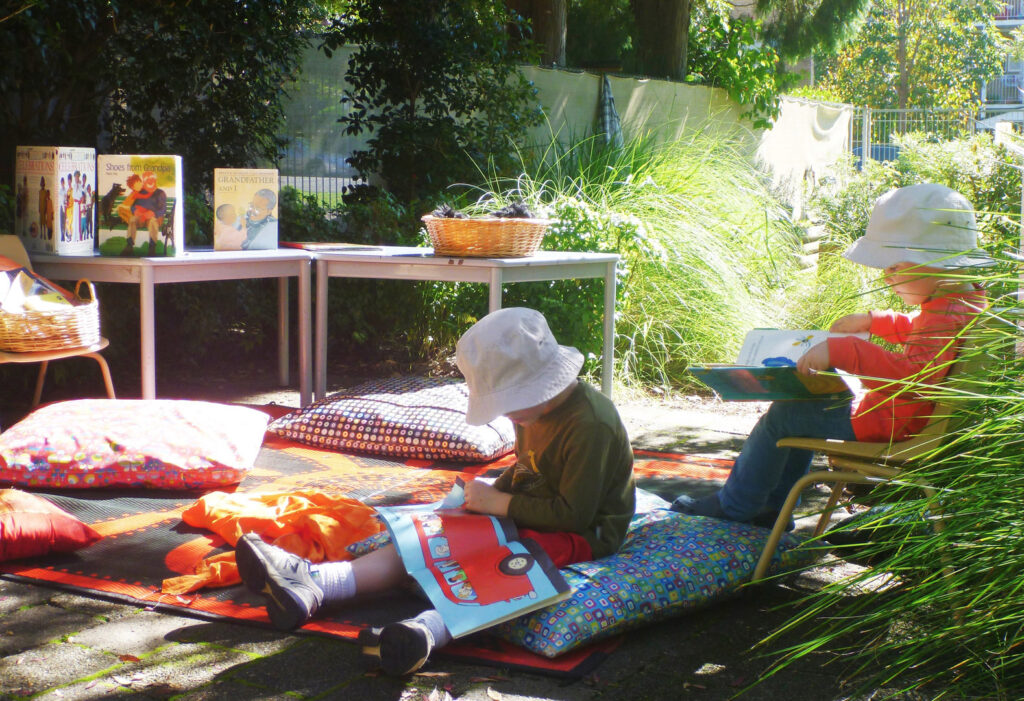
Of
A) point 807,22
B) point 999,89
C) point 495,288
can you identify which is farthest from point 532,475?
point 999,89

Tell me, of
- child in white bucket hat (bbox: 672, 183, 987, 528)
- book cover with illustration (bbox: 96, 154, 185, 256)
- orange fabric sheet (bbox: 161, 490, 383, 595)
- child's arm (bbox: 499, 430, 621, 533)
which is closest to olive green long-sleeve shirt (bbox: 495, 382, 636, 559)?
child's arm (bbox: 499, 430, 621, 533)

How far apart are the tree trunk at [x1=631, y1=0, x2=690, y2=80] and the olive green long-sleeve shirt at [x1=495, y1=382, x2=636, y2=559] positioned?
9.99 m

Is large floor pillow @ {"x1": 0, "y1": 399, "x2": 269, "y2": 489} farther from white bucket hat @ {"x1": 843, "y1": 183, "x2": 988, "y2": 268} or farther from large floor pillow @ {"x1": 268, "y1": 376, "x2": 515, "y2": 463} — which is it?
white bucket hat @ {"x1": 843, "y1": 183, "x2": 988, "y2": 268}

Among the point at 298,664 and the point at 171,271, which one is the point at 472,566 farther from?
the point at 171,271

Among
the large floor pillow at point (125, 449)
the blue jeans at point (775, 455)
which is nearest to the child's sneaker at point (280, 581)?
the large floor pillow at point (125, 449)

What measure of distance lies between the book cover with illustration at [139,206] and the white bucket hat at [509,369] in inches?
91.6

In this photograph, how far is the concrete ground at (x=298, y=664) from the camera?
2277 millimetres

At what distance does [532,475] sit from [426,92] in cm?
507

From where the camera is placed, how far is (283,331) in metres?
6.03

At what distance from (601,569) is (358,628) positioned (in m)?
0.64

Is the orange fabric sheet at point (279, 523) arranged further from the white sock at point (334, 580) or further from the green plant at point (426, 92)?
the green plant at point (426, 92)

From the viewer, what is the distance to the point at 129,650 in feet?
8.11

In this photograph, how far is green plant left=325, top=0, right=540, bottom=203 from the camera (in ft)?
23.5

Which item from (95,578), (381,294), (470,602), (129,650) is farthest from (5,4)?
(470,602)
